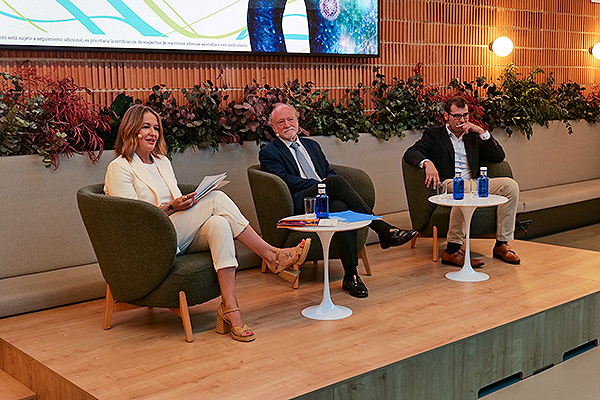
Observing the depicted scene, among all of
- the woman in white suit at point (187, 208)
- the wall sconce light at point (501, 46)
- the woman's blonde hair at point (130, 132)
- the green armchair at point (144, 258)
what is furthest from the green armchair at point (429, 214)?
the wall sconce light at point (501, 46)

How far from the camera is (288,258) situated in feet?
12.6

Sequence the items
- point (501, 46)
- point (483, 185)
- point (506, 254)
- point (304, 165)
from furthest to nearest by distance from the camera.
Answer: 1. point (501, 46)
2. point (506, 254)
3. point (304, 165)
4. point (483, 185)

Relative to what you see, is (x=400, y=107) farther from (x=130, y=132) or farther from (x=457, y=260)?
(x=130, y=132)

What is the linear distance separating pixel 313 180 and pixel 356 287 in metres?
0.83

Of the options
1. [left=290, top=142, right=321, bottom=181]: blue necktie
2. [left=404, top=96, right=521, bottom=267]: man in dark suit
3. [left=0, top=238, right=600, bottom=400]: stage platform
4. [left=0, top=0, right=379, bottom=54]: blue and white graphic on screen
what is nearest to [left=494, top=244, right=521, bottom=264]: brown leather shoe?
[left=404, top=96, right=521, bottom=267]: man in dark suit

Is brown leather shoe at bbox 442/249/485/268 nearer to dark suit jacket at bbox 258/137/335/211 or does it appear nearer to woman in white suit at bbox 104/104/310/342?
dark suit jacket at bbox 258/137/335/211

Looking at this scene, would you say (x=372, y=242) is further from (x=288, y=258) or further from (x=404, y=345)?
(x=404, y=345)

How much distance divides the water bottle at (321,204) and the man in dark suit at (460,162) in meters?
1.39

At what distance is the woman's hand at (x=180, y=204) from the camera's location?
359cm

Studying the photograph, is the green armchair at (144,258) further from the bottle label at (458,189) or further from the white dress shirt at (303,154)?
the bottle label at (458,189)

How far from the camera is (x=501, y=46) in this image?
7.61 meters

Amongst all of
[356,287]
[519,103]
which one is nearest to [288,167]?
[356,287]

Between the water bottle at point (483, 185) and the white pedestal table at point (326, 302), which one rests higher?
the water bottle at point (483, 185)

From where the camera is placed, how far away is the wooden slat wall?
4.80 meters
